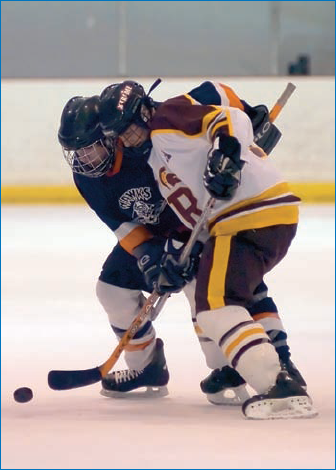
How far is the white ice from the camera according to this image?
7.09 feet

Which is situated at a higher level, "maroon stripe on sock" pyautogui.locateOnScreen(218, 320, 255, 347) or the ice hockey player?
the ice hockey player

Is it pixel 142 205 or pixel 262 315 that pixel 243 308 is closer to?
pixel 262 315

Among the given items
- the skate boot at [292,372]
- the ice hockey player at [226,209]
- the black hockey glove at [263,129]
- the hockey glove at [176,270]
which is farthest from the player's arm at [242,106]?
the skate boot at [292,372]

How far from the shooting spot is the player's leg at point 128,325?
2840 mm

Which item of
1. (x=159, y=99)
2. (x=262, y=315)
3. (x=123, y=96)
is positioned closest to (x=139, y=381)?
(x=262, y=315)

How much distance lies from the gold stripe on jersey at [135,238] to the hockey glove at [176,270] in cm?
16

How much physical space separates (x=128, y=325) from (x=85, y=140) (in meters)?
0.51

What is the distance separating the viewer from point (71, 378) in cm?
278

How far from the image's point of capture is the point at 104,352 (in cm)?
327

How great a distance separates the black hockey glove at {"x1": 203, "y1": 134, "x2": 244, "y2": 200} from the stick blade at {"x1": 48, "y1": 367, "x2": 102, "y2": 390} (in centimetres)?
61

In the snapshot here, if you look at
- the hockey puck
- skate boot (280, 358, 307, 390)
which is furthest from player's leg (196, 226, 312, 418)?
the hockey puck

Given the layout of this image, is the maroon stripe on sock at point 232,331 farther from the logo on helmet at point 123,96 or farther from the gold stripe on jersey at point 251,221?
the logo on helmet at point 123,96

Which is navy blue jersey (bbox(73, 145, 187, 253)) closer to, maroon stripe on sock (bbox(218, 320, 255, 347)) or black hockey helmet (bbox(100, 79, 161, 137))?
black hockey helmet (bbox(100, 79, 161, 137))

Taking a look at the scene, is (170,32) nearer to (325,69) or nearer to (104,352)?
(325,69)
